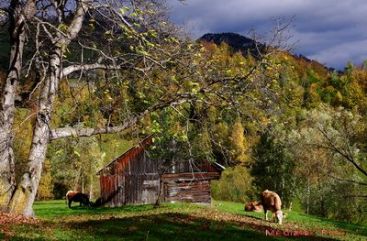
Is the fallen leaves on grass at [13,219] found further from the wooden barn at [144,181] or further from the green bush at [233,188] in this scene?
the green bush at [233,188]

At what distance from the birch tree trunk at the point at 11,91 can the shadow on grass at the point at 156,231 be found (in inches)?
73.7

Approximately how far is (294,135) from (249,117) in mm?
60178

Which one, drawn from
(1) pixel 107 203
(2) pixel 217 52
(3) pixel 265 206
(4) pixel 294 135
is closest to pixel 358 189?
(4) pixel 294 135

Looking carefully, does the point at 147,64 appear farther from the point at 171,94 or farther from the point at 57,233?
the point at 57,233

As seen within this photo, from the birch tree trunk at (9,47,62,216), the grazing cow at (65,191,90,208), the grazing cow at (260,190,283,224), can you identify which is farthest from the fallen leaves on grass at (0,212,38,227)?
the grazing cow at (65,191,90,208)

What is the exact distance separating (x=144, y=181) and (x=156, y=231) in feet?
117

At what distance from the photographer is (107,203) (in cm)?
5581

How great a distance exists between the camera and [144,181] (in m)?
55.7

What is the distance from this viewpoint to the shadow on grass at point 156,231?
54.2ft

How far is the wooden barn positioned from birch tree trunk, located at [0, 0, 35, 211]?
38310mm

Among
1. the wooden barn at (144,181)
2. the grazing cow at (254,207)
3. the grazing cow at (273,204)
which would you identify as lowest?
the grazing cow at (254,207)

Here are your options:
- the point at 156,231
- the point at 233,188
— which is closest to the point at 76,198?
the point at 233,188

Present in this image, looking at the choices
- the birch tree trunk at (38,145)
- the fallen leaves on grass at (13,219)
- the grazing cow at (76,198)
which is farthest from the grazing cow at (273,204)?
the grazing cow at (76,198)

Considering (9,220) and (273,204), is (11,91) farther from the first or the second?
(273,204)
